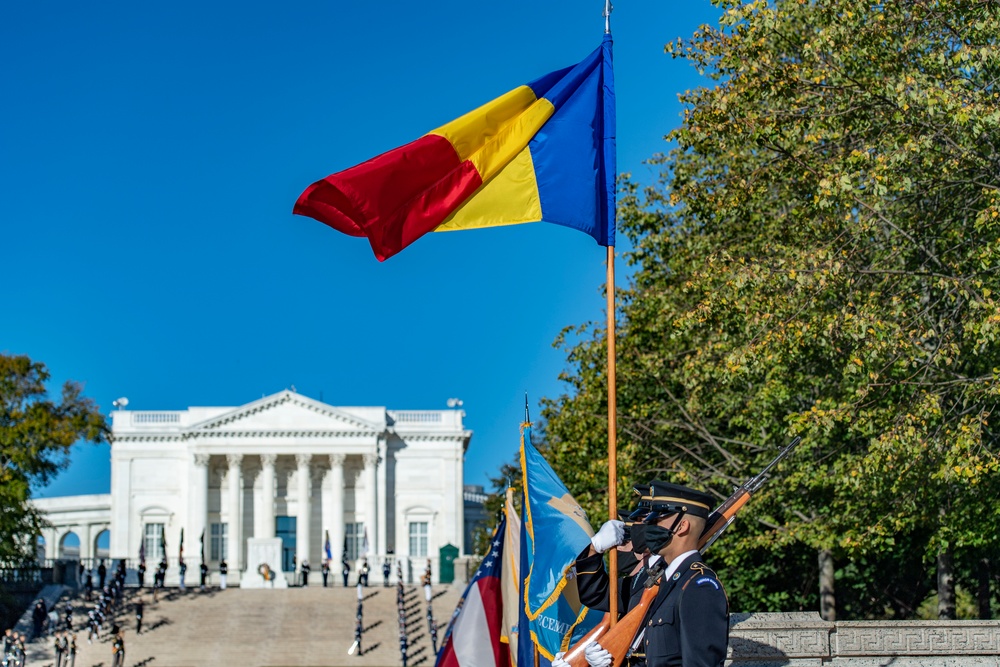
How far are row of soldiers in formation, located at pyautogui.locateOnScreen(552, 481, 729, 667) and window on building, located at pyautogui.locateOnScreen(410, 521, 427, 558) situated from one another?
68.2 meters

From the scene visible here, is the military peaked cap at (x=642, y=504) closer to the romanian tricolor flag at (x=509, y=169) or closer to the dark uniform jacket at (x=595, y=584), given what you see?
the dark uniform jacket at (x=595, y=584)

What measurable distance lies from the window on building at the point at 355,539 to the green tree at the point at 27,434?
30.0 metres

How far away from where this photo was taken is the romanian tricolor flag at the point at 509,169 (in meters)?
10.5

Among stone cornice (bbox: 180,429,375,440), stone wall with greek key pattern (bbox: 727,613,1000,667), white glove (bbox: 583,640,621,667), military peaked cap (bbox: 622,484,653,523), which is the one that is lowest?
stone wall with greek key pattern (bbox: 727,613,1000,667)

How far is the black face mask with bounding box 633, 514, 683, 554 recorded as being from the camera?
7273 mm

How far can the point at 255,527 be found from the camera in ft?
244

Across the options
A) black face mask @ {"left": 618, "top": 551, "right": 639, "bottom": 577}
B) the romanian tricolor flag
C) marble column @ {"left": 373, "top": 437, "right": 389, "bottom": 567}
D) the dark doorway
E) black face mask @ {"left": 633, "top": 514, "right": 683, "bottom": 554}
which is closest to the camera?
black face mask @ {"left": 633, "top": 514, "right": 683, "bottom": 554}

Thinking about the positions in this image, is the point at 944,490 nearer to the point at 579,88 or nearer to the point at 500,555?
the point at 500,555

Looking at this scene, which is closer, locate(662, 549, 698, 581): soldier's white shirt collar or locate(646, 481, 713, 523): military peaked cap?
locate(662, 549, 698, 581): soldier's white shirt collar

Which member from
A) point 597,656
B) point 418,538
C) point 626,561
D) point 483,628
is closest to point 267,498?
point 418,538

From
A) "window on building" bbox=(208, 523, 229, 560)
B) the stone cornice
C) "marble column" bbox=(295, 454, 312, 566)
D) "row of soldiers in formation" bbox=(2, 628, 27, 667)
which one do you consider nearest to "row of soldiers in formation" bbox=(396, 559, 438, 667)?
"row of soldiers in formation" bbox=(2, 628, 27, 667)

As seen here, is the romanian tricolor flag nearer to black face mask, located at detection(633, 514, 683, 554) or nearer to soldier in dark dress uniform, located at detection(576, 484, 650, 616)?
soldier in dark dress uniform, located at detection(576, 484, 650, 616)

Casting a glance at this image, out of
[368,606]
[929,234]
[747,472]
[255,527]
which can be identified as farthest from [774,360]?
[255,527]

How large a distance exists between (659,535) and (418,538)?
69352mm
